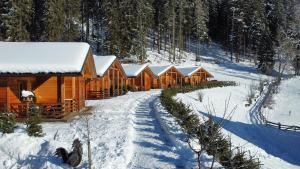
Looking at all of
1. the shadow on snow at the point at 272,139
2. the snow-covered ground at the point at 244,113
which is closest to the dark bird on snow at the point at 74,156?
the snow-covered ground at the point at 244,113

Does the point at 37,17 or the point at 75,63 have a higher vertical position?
the point at 37,17

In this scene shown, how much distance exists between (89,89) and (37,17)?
27.8 m

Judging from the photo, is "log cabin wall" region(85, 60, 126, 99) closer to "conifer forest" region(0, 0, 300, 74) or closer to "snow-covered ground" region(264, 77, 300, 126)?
"snow-covered ground" region(264, 77, 300, 126)

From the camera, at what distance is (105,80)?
42312 millimetres

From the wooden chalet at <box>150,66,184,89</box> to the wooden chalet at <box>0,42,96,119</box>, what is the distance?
3236 cm

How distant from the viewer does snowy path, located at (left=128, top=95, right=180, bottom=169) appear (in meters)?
15.4

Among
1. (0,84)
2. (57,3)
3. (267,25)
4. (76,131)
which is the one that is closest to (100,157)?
(76,131)

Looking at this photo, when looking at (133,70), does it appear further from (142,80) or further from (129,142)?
(129,142)

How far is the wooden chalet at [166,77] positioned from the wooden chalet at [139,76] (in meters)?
2.29

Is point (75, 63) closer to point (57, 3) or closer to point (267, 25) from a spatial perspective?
point (57, 3)

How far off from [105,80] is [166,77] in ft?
73.5

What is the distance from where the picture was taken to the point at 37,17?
6450 cm

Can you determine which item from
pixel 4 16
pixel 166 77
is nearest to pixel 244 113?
pixel 166 77

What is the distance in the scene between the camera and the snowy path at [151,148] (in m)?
15.4
